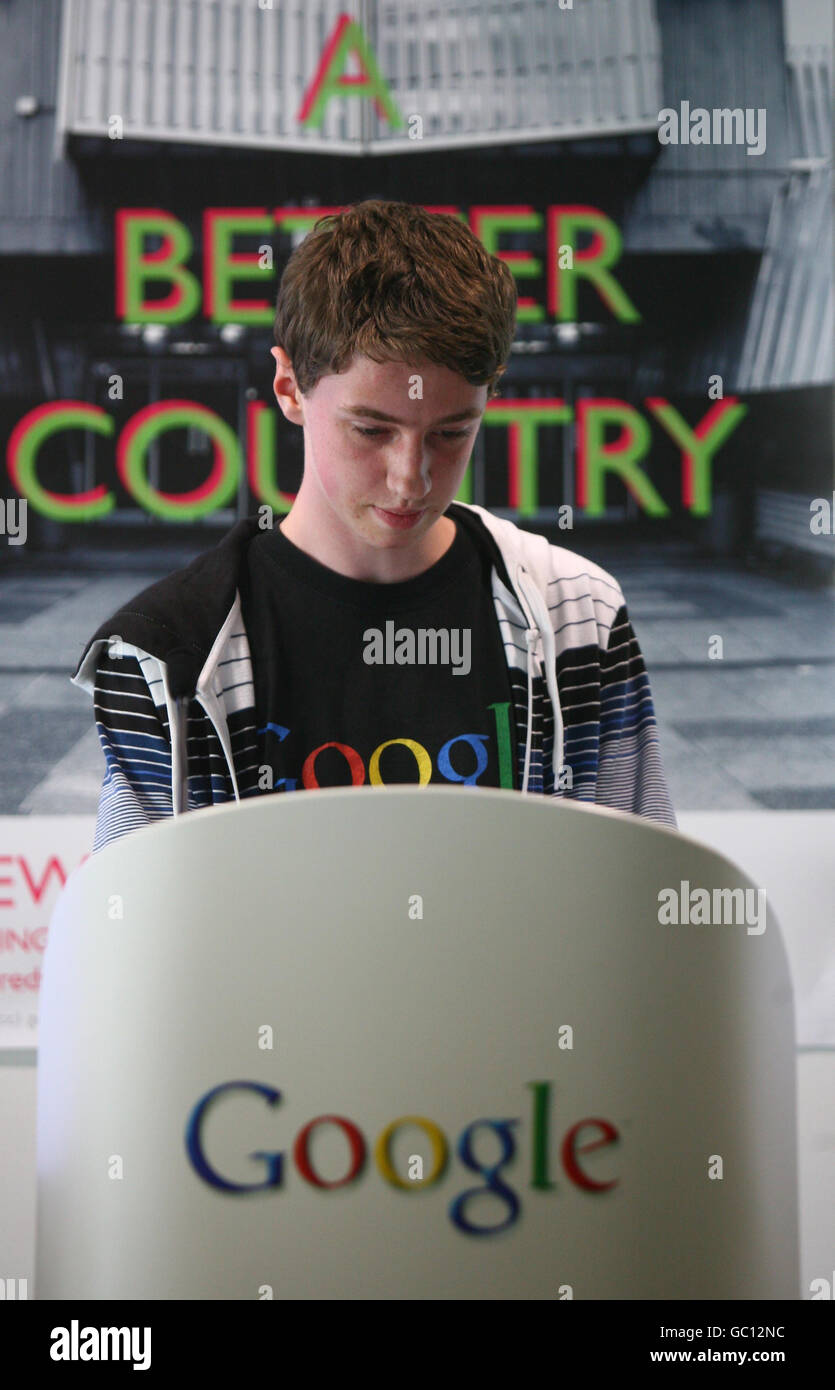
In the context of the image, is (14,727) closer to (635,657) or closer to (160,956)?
(635,657)

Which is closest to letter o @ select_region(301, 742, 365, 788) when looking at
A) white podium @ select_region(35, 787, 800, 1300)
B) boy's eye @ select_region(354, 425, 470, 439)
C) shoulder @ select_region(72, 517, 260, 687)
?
shoulder @ select_region(72, 517, 260, 687)

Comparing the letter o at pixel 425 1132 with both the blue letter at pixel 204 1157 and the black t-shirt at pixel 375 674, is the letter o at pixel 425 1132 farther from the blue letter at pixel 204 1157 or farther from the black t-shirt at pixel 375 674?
the black t-shirt at pixel 375 674

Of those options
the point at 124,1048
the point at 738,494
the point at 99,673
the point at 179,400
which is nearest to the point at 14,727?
the point at 179,400

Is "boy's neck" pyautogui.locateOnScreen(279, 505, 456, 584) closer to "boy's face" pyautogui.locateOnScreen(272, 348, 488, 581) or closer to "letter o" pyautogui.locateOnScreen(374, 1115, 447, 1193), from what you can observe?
"boy's face" pyautogui.locateOnScreen(272, 348, 488, 581)

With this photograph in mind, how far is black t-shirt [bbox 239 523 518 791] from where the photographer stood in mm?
1230

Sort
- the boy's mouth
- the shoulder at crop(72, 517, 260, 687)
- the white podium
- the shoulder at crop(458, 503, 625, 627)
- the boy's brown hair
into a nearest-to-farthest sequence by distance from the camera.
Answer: the white podium, the shoulder at crop(72, 517, 260, 687), the boy's brown hair, the boy's mouth, the shoulder at crop(458, 503, 625, 627)

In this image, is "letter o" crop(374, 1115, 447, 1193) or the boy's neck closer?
"letter o" crop(374, 1115, 447, 1193)

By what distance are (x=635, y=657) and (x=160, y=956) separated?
0.92 m

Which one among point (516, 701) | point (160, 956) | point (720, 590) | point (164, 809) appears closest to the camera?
point (160, 956)

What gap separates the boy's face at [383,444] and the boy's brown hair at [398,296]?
16mm

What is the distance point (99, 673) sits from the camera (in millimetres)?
1008

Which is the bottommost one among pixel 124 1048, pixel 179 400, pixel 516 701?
pixel 124 1048

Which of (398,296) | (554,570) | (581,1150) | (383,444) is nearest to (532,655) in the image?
(554,570)

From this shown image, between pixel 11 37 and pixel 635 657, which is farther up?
pixel 11 37
